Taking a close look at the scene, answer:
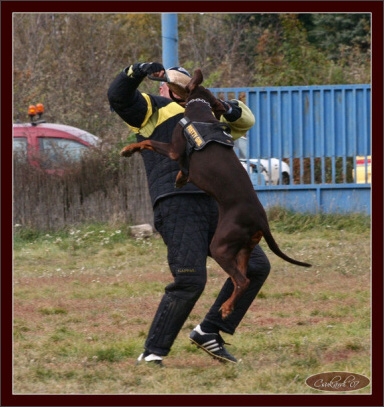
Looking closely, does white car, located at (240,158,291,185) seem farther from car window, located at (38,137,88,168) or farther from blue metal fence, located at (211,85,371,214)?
car window, located at (38,137,88,168)

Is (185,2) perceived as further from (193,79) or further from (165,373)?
(165,373)

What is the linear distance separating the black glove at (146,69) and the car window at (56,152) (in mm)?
7290

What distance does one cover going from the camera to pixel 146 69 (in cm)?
568

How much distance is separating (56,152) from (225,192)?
788 cm

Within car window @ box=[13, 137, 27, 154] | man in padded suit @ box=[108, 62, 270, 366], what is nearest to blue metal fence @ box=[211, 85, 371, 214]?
car window @ box=[13, 137, 27, 154]

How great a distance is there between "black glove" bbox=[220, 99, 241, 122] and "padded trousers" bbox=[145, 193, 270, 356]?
0.53m

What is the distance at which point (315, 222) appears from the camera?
41.1ft

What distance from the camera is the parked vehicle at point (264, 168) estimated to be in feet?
43.0

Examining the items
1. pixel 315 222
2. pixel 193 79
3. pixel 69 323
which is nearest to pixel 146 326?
pixel 69 323

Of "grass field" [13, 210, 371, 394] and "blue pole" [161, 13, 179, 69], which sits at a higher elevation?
"blue pole" [161, 13, 179, 69]

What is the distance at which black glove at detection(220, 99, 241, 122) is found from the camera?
237 inches

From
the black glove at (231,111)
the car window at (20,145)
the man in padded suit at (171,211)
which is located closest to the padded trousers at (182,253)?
the man in padded suit at (171,211)

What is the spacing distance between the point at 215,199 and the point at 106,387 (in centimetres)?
124

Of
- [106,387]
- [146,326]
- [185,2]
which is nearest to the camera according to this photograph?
[106,387]
